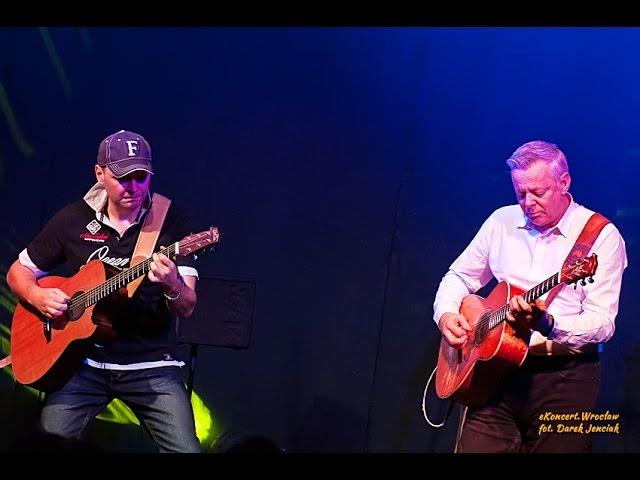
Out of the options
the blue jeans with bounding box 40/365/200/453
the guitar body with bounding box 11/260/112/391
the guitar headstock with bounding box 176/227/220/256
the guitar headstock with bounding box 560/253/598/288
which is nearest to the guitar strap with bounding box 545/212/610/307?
the guitar headstock with bounding box 560/253/598/288

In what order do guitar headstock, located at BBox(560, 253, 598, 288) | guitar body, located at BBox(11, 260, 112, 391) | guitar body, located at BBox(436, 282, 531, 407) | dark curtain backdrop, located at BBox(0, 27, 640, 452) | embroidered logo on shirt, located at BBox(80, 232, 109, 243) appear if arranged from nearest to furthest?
1. guitar headstock, located at BBox(560, 253, 598, 288)
2. guitar body, located at BBox(436, 282, 531, 407)
3. guitar body, located at BBox(11, 260, 112, 391)
4. embroidered logo on shirt, located at BBox(80, 232, 109, 243)
5. dark curtain backdrop, located at BBox(0, 27, 640, 452)

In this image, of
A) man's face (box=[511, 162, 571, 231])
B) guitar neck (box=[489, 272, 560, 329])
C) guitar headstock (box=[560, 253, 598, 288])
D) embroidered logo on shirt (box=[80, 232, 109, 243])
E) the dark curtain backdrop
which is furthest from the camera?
the dark curtain backdrop

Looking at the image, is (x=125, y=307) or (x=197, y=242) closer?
(x=197, y=242)

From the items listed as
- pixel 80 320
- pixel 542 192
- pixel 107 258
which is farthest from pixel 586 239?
pixel 80 320

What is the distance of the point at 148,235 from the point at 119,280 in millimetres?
251

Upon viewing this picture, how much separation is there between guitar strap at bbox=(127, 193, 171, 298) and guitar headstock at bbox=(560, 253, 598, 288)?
184 centimetres

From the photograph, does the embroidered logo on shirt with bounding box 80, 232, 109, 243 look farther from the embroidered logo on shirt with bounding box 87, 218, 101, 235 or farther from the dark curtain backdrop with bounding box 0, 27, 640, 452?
the dark curtain backdrop with bounding box 0, 27, 640, 452

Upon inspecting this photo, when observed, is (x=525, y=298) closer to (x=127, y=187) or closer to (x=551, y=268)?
(x=551, y=268)

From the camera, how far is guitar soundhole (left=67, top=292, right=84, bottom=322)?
457 centimetres

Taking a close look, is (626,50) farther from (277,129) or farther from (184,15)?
(184,15)

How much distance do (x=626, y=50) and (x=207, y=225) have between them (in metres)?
2.54

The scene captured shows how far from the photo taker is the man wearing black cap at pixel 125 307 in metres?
4.46

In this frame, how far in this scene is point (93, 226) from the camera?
15.4 feet

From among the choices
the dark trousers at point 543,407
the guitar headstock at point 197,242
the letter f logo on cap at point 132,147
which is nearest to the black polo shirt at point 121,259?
the guitar headstock at point 197,242
